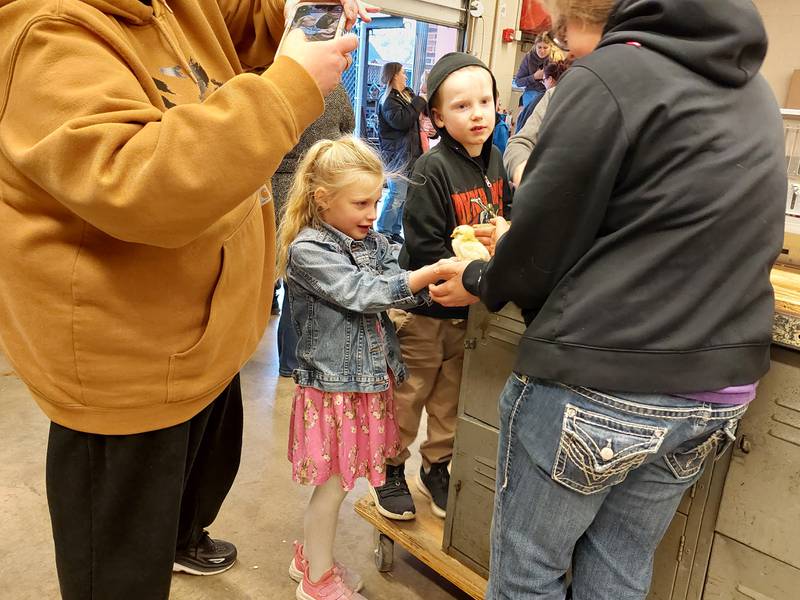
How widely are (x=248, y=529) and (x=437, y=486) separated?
25.3 inches

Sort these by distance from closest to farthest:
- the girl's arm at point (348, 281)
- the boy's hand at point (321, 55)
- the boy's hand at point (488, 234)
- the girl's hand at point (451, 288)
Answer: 1. the boy's hand at point (321, 55)
2. the girl's hand at point (451, 288)
3. the girl's arm at point (348, 281)
4. the boy's hand at point (488, 234)

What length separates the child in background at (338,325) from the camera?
166 centimetres

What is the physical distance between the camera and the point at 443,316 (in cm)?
198

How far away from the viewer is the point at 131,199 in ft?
2.93

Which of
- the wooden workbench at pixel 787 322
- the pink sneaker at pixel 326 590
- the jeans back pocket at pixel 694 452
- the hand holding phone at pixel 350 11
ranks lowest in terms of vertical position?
the pink sneaker at pixel 326 590

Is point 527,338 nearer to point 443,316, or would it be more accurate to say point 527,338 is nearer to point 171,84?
point 171,84

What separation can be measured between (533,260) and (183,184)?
54 cm

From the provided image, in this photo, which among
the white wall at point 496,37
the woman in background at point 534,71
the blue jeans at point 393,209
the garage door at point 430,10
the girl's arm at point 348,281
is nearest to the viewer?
the girl's arm at point 348,281

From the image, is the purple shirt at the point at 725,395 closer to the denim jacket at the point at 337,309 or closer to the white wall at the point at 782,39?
the denim jacket at the point at 337,309

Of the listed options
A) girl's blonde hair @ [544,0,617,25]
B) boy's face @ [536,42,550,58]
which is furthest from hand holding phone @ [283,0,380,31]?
boy's face @ [536,42,550,58]

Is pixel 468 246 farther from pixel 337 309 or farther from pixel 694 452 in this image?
pixel 694 452

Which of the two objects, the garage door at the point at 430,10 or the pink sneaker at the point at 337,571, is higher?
the garage door at the point at 430,10

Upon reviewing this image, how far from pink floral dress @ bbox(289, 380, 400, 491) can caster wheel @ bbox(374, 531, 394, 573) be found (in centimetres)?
33

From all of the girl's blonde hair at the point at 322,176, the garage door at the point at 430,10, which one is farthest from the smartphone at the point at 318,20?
the garage door at the point at 430,10
